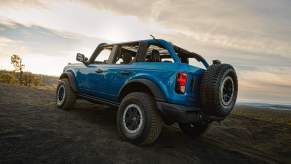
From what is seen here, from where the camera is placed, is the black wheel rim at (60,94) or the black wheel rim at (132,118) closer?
the black wheel rim at (132,118)

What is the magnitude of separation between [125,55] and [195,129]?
208cm

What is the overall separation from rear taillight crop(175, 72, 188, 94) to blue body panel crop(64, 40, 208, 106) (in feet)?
0.17

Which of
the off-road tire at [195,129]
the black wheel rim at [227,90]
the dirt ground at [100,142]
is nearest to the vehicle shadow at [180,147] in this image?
the dirt ground at [100,142]

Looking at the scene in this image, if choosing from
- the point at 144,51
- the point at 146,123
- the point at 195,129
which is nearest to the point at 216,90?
the point at 146,123

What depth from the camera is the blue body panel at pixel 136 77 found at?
146 inches

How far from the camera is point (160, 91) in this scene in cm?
376

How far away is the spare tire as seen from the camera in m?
3.63

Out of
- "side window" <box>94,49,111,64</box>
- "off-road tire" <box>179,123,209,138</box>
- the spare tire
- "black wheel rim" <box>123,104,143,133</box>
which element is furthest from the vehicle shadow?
"side window" <box>94,49,111,64</box>

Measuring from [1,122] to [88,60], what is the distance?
7.63 feet

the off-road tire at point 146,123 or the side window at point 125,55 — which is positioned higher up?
the side window at point 125,55

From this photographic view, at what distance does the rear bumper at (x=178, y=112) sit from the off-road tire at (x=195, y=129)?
4.44 feet

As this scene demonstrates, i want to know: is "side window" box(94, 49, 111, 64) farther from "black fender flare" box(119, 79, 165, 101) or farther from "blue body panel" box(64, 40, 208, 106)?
"black fender flare" box(119, 79, 165, 101)

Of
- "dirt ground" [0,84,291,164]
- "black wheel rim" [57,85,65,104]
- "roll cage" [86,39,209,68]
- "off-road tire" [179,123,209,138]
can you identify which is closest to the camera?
"dirt ground" [0,84,291,164]

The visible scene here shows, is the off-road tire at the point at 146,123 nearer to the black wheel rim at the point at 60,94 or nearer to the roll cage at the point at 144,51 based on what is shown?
the roll cage at the point at 144,51
